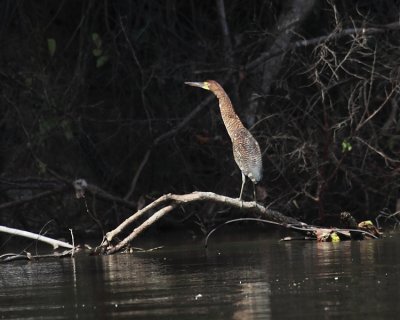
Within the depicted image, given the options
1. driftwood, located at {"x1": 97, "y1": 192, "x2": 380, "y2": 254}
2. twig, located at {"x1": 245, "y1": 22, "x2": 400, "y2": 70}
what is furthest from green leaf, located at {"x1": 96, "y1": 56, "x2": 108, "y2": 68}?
driftwood, located at {"x1": 97, "y1": 192, "x2": 380, "y2": 254}

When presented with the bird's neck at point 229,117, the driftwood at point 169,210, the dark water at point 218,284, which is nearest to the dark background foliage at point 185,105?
the bird's neck at point 229,117

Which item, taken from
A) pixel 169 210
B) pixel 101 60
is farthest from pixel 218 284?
pixel 101 60

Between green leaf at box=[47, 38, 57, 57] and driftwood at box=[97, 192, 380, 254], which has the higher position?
green leaf at box=[47, 38, 57, 57]

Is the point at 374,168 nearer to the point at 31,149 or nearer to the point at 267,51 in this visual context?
the point at 267,51

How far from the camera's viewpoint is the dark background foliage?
13070mm

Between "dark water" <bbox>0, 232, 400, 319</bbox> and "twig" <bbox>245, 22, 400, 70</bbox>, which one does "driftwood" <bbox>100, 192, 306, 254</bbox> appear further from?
"twig" <bbox>245, 22, 400, 70</bbox>

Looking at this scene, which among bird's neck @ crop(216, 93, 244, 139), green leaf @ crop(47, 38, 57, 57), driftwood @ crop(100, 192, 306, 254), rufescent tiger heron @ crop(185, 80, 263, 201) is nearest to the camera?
driftwood @ crop(100, 192, 306, 254)

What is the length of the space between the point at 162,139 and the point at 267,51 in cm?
176

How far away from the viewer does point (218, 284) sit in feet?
24.6

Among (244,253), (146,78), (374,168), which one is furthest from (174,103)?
(244,253)

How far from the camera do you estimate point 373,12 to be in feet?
49.3

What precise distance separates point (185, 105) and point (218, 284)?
24.0 feet

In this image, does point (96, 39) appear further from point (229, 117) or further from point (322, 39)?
point (229, 117)

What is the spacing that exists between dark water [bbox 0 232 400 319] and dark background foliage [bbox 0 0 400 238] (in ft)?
8.86
